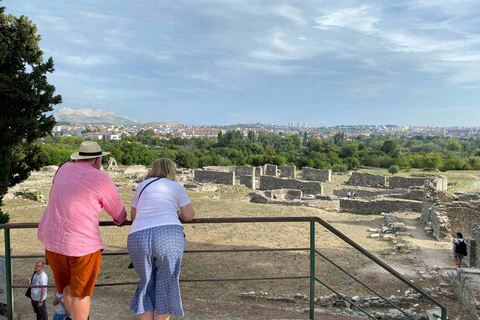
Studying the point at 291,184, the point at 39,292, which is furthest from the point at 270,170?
the point at 39,292

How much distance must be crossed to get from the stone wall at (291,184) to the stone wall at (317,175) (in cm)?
642

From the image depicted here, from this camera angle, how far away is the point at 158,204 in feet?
9.27

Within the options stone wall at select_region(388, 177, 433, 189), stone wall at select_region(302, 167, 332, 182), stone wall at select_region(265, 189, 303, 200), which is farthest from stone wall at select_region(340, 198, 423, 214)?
stone wall at select_region(302, 167, 332, 182)

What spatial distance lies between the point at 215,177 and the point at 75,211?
2987 centimetres

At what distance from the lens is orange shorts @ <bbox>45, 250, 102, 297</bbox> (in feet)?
9.07

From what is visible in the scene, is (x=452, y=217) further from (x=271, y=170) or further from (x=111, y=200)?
(x=271, y=170)

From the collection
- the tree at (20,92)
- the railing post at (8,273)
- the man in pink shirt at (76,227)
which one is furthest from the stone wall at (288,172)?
the man in pink shirt at (76,227)

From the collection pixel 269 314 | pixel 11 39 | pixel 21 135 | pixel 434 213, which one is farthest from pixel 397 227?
pixel 11 39

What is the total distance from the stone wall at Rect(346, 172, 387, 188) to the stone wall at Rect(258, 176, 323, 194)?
655 centimetres

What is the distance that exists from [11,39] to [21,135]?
2795 mm

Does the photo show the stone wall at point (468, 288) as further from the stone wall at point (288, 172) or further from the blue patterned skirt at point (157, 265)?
the stone wall at point (288, 172)

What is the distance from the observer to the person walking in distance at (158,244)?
2.75 meters

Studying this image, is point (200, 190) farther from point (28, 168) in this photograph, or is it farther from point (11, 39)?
point (11, 39)

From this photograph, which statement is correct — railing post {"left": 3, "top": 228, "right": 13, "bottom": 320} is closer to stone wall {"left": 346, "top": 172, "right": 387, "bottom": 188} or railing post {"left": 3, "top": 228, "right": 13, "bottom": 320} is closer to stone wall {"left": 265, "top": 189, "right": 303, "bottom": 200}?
stone wall {"left": 265, "top": 189, "right": 303, "bottom": 200}
